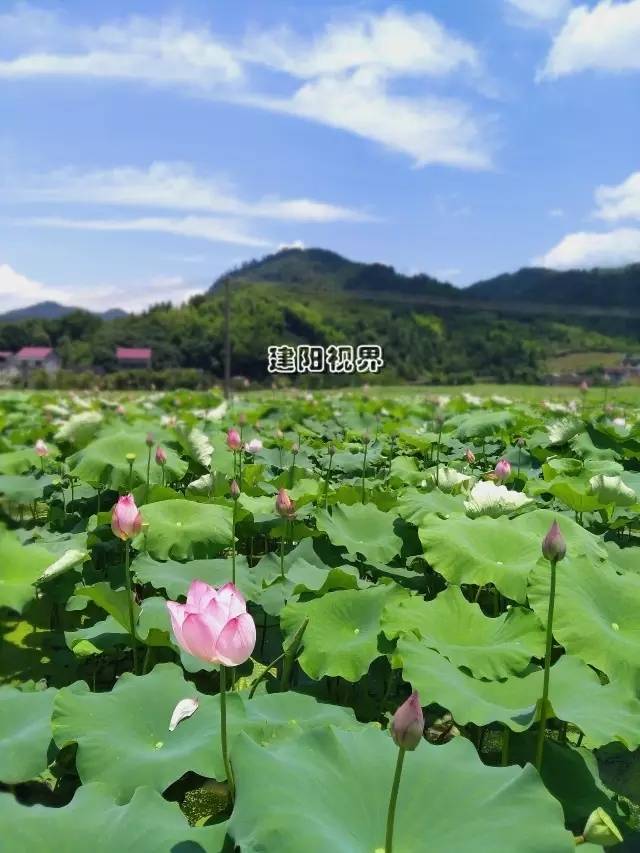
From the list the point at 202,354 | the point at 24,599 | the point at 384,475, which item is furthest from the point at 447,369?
the point at 24,599

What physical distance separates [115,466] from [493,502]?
1.48m

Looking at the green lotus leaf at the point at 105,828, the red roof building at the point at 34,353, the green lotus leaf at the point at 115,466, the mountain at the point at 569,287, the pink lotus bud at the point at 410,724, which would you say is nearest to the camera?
the pink lotus bud at the point at 410,724

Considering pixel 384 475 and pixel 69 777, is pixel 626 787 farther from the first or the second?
pixel 384 475

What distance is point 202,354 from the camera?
24.8 meters

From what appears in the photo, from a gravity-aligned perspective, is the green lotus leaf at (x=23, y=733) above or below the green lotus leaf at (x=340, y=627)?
below

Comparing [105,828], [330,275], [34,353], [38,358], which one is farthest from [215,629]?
[330,275]

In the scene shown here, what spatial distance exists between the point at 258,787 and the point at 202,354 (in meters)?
24.4

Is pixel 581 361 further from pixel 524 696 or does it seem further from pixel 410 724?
pixel 410 724

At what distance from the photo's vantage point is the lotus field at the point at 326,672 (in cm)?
86

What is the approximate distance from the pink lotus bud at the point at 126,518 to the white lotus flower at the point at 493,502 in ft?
3.21

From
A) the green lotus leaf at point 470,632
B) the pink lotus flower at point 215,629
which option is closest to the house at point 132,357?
the green lotus leaf at point 470,632

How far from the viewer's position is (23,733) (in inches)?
47.5

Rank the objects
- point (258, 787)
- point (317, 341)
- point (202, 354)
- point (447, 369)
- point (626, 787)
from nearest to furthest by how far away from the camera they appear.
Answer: point (258, 787), point (626, 787), point (202, 354), point (447, 369), point (317, 341)

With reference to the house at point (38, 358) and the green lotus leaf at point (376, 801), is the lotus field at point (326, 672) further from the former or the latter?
the house at point (38, 358)
